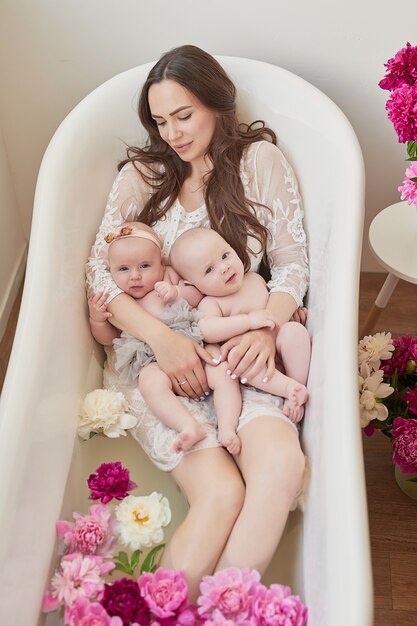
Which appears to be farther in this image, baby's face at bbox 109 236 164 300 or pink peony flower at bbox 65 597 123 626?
baby's face at bbox 109 236 164 300

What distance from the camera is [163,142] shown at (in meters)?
1.91

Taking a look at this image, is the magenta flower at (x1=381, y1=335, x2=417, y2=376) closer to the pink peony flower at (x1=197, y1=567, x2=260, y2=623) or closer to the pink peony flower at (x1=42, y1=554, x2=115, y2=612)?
the pink peony flower at (x1=197, y1=567, x2=260, y2=623)

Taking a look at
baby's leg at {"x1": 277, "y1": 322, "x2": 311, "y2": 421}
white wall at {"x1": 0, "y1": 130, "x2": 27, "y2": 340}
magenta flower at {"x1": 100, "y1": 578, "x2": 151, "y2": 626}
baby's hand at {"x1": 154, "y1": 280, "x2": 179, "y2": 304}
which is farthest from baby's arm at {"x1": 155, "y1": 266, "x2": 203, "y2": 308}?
white wall at {"x1": 0, "y1": 130, "x2": 27, "y2": 340}

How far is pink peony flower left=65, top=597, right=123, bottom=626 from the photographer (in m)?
1.25

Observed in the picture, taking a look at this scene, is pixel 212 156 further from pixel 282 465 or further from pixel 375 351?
pixel 282 465

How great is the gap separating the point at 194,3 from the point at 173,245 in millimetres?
684

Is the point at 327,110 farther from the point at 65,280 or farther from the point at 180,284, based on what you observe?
the point at 65,280

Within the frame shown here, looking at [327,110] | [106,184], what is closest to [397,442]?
[327,110]

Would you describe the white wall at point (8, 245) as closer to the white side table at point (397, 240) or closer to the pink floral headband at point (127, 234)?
the pink floral headband at point (127, 234)

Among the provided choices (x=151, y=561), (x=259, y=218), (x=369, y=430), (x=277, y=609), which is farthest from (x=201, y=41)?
(x=277, y=609)

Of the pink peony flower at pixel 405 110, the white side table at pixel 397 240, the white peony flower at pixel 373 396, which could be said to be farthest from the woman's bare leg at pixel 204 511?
the pink peony flower at pixel 405 110

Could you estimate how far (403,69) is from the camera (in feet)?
5.49

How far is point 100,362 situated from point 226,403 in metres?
0.40

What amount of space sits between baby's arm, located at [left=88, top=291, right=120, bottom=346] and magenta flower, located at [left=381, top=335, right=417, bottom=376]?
665 mm
